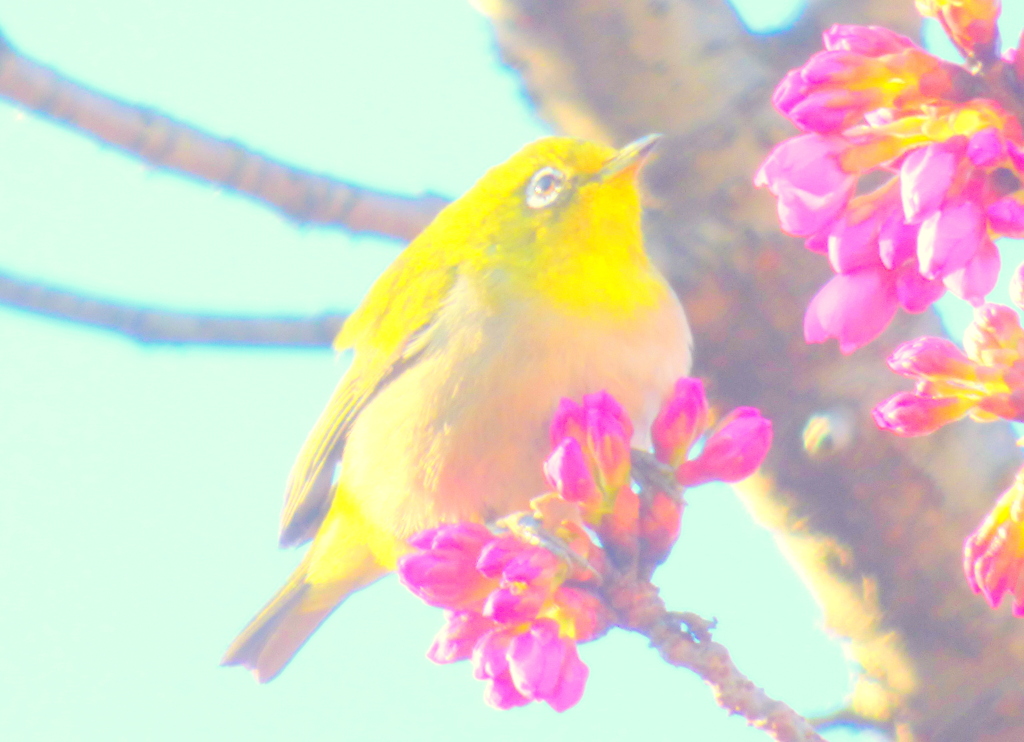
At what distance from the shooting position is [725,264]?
109 inches

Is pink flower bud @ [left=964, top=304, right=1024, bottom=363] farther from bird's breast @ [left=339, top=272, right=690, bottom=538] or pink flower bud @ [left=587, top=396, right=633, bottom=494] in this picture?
bird's breast @ [left=339, top=272, right=690, bottom=538]

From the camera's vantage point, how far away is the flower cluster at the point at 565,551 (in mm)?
1442

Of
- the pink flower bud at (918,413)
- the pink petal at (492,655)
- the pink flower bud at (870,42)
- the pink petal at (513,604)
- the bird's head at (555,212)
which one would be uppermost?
the bird's head at (555,212)

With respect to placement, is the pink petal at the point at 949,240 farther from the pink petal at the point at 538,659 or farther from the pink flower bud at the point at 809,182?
the pink petal at the point at 538,659

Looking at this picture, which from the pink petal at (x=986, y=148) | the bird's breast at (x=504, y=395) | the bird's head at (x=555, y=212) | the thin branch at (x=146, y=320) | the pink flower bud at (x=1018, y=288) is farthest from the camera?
the thin branch at (x=146, y=320)

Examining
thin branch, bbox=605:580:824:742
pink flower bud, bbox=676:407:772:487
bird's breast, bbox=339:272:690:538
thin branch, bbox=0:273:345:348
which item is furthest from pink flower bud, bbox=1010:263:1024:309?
thin branch, bbox=0:273:345:348

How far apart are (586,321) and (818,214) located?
1.51 m

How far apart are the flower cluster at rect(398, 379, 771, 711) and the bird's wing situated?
134 cm

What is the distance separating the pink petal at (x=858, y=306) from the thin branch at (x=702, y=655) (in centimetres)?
48

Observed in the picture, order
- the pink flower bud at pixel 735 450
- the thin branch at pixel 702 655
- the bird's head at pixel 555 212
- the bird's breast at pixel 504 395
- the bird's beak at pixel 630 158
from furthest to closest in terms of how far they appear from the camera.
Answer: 1. the bird's head at pixel 555 212
2. the bird's beak at pixel 630 158
3. the bird's breast at pixel 504 395
4. the pink flower bud at pixel 735 450
5. the thin branch at pixel 702 655

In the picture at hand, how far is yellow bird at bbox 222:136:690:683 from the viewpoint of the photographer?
2.48 meters

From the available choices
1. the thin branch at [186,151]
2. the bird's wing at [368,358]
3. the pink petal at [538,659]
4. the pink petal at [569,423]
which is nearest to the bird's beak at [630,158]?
the bird's wing at [368,358]

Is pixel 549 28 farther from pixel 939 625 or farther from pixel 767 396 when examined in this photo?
pixel 939 625

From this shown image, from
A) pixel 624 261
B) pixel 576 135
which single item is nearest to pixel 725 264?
pixel 624 261
